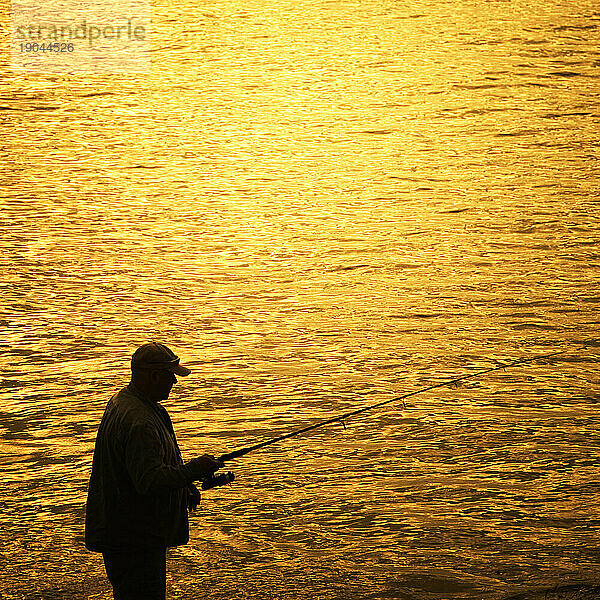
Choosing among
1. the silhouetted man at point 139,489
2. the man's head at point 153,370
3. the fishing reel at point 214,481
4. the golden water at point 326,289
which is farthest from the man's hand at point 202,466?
the golden water at point 326,289

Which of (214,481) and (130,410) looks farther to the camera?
(214,481)

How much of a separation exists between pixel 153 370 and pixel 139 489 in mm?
463

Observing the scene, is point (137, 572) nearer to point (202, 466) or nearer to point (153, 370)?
point (202, 466)

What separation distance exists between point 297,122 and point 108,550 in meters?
11.5

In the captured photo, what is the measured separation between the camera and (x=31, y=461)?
7.95 metres

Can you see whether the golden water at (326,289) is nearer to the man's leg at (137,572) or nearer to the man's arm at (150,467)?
the man's leg at (137,572)

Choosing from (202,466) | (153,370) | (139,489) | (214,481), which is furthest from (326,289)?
(139,489)

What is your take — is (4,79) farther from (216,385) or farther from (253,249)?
(216,385)

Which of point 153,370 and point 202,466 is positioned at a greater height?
point 153,370

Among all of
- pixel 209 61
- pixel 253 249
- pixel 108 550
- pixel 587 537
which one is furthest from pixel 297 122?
pixel 108 550

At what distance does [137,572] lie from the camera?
16.8 ft

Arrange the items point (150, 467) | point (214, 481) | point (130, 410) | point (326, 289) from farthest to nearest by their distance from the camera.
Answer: point (326, 289) < point (214, 481) < point (130, 410) < point (150, 467)

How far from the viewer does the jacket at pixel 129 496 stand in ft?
16.4

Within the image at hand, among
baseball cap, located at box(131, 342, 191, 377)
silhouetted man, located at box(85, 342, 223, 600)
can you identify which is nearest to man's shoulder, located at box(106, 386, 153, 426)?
silhouetted man, located at box(85, 342, 223, 600)
